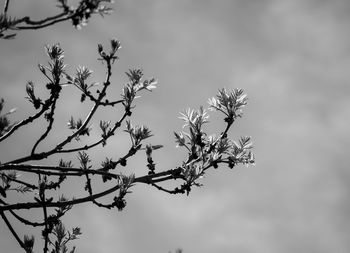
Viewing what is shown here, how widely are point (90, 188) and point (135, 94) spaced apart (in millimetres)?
1338

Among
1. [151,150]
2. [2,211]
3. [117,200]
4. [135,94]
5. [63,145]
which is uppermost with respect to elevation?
[135,94]

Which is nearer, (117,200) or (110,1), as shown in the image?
(110,1)

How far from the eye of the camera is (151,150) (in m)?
5.03

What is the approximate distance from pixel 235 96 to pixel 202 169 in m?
1.04

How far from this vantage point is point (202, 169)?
184 inches

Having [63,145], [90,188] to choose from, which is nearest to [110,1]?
[63,145]

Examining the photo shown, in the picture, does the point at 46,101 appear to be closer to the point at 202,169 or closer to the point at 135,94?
A: the point at 135,94

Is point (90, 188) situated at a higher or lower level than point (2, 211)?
higher

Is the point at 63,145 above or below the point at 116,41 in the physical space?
below

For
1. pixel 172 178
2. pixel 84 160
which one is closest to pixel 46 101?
pixel 84 160

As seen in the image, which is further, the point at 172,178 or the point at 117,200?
the point at 172,178

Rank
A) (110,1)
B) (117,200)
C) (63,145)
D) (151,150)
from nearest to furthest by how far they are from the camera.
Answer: (110,1) → (117,200) → (63,145) → (151,150)

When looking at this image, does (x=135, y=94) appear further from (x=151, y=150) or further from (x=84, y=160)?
(x=84, y=160)

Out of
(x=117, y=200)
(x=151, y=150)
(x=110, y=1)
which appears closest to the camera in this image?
(x=110, y=1)
